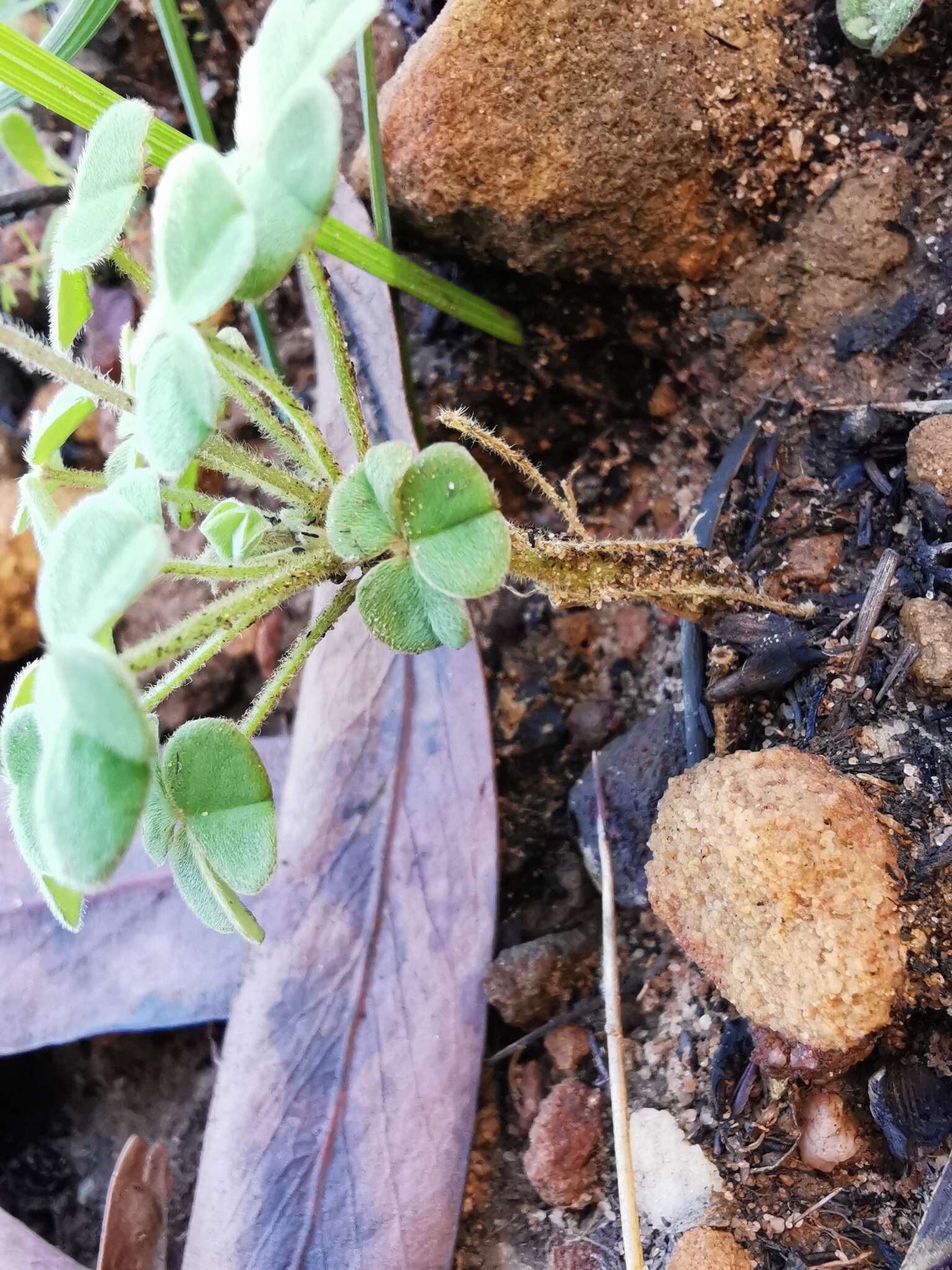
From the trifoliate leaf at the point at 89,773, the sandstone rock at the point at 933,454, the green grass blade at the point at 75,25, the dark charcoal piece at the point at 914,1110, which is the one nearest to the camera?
the trifoliate leaf at the point at 89,773

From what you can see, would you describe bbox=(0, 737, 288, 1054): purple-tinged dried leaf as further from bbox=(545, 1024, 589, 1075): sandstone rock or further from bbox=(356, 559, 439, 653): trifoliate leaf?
bbox=(356, 559, 439, 653): trifoliate leaf

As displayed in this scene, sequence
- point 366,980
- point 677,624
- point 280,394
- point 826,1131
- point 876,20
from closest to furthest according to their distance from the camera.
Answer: point 280,394, point 826,1131, point 876,20, point 366,980, point 677,624

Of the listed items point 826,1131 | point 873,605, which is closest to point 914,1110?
point 826,1131

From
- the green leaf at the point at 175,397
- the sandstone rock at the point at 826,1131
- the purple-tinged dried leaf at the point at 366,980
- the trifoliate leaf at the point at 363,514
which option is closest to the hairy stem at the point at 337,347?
the trifoliate leaf at the point at 363,514

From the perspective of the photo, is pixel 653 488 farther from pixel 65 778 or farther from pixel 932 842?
pixel 65 778

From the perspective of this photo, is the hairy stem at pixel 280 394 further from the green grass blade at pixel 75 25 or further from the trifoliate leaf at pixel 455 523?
the green grass blade at pixel 75 25

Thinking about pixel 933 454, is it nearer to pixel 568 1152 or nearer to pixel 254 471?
pixel 254 471

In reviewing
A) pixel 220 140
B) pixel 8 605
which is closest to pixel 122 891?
pixel 8 605
